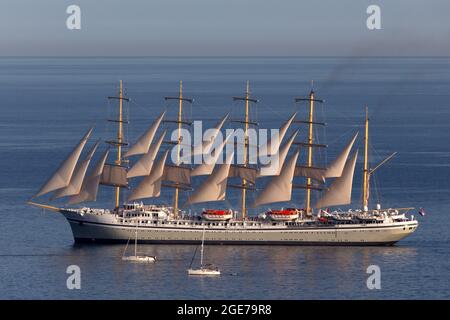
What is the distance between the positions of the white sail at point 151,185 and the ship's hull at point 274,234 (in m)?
3.12

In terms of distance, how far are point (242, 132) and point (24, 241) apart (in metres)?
21.6

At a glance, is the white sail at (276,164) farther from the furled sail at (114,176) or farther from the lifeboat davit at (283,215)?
the furled sail at (114,176)

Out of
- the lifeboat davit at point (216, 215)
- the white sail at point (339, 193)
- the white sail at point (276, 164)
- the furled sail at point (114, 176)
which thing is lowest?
the lifeboat davit at point (216, 215)

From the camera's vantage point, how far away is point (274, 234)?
391 feet

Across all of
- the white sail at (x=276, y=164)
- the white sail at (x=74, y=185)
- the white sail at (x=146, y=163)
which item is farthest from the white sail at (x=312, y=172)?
the white sail at (x=74, y=185)

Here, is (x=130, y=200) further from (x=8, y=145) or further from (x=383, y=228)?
(x=8, y=145)

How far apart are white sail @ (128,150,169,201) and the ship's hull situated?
10.2 feet

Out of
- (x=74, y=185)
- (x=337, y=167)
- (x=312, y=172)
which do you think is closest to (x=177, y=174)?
(x=74, y=185)

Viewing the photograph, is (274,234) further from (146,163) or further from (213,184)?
(146,163)

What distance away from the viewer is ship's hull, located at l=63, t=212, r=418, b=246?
4680 inches

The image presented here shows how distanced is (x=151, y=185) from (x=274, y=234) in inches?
447

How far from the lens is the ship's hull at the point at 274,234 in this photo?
390ft

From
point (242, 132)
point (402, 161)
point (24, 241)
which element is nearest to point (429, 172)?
point (402, 161)

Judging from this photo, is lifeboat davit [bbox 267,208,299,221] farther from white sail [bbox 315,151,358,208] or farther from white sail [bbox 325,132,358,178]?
white sail [bbox 325,132,358,178]
